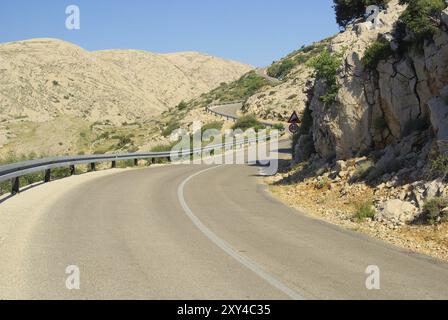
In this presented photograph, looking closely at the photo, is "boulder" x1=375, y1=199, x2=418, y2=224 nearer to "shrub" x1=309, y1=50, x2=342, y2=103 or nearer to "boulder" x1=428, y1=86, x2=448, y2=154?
"boulder" x1=428, y1=86, x2=448, y2=154

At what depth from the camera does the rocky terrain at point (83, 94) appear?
61.9 meters

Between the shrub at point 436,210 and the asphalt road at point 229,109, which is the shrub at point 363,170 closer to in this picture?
the shrub at point 436,210

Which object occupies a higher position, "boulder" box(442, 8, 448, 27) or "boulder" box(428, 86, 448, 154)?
"boulder" box(442, 8, 448, 27)

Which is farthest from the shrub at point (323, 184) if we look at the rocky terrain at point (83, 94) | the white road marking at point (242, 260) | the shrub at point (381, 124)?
the rocky terrain at point (83, 94)

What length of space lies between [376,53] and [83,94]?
97.7 meters

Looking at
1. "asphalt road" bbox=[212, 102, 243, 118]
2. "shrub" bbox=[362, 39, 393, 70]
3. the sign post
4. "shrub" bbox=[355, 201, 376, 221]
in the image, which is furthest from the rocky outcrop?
"asphalt road" bbox=[212, 102, 243, 118]

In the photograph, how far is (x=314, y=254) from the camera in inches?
352

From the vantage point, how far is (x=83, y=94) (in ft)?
357

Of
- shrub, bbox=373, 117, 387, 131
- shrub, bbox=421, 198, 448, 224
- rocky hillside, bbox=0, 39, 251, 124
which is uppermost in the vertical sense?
rocky hillside, bbox=0, 39, 251, 124

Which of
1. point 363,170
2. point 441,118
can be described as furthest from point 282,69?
point 441,118

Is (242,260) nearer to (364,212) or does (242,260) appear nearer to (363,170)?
(364,212)

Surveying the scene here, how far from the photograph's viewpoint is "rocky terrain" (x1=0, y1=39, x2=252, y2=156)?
6191 cm

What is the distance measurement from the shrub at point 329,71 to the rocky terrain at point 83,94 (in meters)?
32.2
